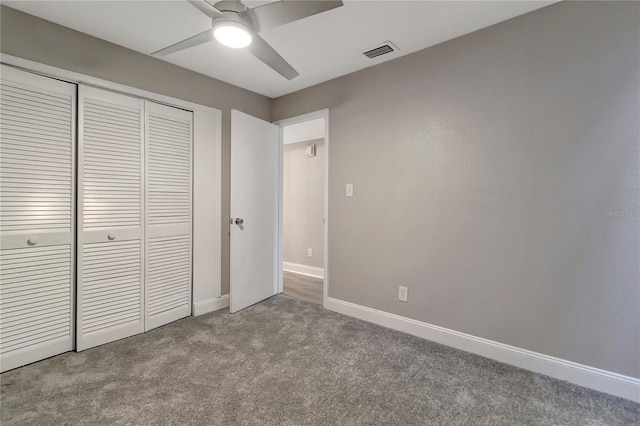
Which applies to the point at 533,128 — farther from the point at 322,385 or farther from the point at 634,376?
the point at 322,385

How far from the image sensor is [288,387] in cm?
172

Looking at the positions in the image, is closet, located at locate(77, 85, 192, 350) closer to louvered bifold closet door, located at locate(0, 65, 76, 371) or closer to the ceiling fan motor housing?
louvered bifold closet door, located at locate(0, 65, 76, 371)

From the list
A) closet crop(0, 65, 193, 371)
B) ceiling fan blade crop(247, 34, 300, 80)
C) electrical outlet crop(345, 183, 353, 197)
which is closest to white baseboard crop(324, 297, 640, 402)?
electrical outlet crop(345, 183, 353, 197)

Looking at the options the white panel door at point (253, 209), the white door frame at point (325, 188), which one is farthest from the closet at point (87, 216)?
the white door frame at point (325, 188)

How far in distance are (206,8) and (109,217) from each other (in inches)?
69.3

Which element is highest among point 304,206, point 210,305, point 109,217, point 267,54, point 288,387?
point 267,54

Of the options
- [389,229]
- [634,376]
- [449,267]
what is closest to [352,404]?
[449,267]

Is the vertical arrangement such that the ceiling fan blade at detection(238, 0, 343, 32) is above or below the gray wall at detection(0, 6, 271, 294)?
below

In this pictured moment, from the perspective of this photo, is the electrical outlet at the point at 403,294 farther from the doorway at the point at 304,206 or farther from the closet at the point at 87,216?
the closet at the point at 87,216

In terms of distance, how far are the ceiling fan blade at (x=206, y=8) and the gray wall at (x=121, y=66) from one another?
1.36 m

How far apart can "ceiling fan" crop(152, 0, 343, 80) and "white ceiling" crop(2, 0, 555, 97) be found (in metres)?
0.37

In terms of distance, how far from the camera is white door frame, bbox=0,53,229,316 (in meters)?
2.79

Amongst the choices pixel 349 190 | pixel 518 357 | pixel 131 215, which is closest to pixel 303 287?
pixel 349 190

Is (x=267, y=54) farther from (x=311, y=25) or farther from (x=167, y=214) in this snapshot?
(x=167, y=214)
